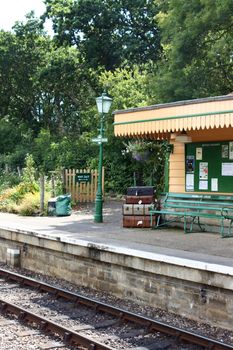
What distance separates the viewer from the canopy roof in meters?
10.5

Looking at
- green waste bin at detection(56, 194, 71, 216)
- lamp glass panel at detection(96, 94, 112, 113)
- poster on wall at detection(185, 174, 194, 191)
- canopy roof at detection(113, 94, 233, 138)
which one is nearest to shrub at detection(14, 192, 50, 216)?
green waste bin at detection(56, 194, 71, 216)

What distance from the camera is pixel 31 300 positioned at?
9.08 metres

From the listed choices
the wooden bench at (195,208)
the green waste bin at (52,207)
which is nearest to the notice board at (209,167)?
the wooden bench at (195,208)

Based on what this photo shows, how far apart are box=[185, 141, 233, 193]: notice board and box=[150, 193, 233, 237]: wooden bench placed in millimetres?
226

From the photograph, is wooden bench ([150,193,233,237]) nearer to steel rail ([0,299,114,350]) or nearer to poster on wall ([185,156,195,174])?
poster on wall ([185,156,195,174])

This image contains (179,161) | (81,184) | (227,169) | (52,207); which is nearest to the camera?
(227,169)

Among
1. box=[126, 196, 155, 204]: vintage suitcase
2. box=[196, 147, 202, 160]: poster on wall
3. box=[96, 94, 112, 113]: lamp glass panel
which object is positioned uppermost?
box=[96, 94, 112, 113]: lamp glass panel

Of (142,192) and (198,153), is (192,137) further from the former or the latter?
(142,192)

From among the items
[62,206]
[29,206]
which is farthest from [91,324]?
[29,206]

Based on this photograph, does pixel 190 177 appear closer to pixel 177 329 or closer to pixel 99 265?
pixel 99 265

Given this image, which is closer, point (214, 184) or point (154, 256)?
point (154, 256)

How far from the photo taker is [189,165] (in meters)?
12.7

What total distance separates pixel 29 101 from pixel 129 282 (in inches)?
1354

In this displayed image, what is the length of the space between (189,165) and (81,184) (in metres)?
8.71
